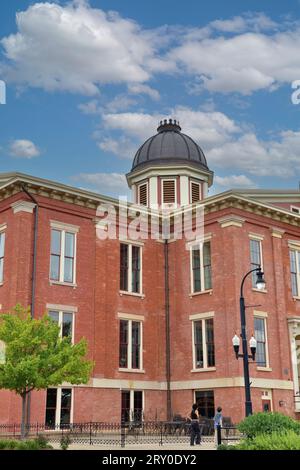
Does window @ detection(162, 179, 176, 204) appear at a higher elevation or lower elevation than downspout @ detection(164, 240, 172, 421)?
higher

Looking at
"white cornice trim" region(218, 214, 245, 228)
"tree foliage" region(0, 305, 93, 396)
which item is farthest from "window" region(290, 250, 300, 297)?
"tree foliage" region(0, 305, 93, 396)

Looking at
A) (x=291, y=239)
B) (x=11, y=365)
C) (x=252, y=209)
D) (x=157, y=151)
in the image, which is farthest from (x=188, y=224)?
(x=11, y=365)

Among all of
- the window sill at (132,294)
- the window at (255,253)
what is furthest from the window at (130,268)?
the window at (255,253)

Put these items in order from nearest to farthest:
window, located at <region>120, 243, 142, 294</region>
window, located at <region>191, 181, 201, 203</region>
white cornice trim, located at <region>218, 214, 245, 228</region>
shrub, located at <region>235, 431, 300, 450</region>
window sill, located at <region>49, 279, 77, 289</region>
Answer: shrub, located at <region>235, 431, 300, 450</region> < window sill, located at <region>49, 279, 77, 289</region> < white cornice trim, located at <region>218, 214, 245, 228</region> < window, located at <region>120, 243, 142, 294</region> < window, located at <region>191, 181, 201, 203</region>

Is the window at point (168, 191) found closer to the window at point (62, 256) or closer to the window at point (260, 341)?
the window at point (62, 256)

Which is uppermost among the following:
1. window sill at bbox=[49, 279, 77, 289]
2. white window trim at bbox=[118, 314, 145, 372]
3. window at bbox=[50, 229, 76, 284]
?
window at bbox=[50, 229, 76, 284]

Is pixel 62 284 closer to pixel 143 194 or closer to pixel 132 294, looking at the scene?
pixel 132 294

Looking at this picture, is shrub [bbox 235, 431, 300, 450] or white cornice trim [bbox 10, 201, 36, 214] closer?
shrub [bbox 235, 431, 300, 450]

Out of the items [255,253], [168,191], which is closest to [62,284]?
[255,253]

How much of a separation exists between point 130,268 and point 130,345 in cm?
429

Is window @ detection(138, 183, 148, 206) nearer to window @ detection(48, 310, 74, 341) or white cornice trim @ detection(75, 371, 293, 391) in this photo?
window @ detection(48, 310, 74, 341)

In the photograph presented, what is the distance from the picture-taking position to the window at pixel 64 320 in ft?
103

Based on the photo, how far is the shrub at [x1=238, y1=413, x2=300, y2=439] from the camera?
61.0ft

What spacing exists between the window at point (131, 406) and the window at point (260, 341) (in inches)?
259
